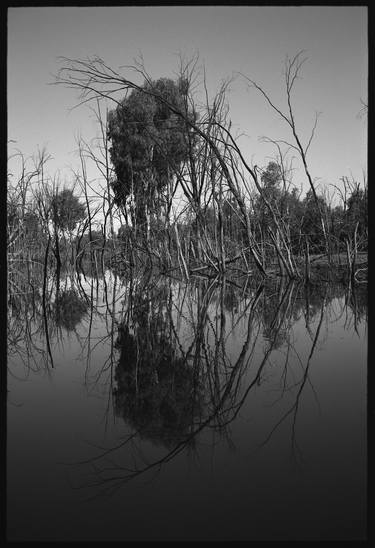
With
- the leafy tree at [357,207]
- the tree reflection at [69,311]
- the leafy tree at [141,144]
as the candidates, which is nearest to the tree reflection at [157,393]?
the tree reflection at [69,311]

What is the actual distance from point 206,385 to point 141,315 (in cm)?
213

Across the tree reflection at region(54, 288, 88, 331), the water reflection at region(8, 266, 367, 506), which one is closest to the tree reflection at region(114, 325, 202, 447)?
the water reflection at region(8, 266, 367, 506)

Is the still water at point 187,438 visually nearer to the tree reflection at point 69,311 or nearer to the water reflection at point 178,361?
the water reflection at point 178,361

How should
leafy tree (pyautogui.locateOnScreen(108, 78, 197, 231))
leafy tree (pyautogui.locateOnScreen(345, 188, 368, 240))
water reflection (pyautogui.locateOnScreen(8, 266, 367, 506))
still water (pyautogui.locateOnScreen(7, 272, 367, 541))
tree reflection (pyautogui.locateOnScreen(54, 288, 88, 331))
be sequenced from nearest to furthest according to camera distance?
still water (pyautogui.locateOnScreen(7, 272, 367, 541)) < water reflection (pyautogui.locateOnScreen(8, 266, 367, 506)) < tree reflection (pyautogui.locateOnScreen(54, 288, 88, 331)) < leafy tree (pyautogui.locateOnScreen(345, 188, 368, 240)) < leafy tree (pyautogui.locateOnScreen(108, 78, 197, 231))

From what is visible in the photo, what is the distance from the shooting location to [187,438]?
3.75 ft

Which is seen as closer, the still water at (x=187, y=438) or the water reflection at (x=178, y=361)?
the still water at (x=187, y=438)

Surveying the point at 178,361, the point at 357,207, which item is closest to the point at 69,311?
the point at 178,361

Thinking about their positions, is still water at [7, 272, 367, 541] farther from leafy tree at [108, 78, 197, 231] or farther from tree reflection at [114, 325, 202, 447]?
leafy tree at [108, 78, 197, 231]

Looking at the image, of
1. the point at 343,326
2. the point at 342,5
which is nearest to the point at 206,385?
the point at 342,5

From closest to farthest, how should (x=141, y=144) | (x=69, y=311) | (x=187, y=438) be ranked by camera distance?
(x=187, y=438), (x=69, y=311), (x=141, y=144)

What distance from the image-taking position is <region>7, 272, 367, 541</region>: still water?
79 centimetres

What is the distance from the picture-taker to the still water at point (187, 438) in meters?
0.79

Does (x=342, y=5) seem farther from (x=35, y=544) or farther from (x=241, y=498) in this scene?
(x=35, y=544)

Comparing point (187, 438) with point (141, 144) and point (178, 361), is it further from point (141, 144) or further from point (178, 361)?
point (141, 144)
